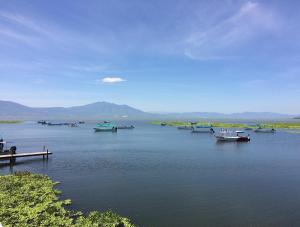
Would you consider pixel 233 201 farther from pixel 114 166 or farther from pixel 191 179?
pixel 114 166

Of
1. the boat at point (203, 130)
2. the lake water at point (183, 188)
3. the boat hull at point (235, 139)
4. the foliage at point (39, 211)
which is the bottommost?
the lake water at point (183, 188)

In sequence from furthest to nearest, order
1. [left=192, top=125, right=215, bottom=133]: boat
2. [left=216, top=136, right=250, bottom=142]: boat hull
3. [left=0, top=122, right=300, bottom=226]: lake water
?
[left=192, top=125, right=215, bottom=133]: boat < [left=216, top=136, right=250, bottom=142]: boat hull < [left=0, top=122, right=300, bottom=226]: lake water

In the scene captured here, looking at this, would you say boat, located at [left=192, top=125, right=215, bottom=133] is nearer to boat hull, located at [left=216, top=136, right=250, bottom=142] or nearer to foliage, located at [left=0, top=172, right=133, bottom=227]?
boat hull, located at [left=216, top=136, right=250, bottom=142]

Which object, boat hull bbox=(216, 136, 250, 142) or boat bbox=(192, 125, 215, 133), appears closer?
boat hull bbox=(216, 136, 250, 142)

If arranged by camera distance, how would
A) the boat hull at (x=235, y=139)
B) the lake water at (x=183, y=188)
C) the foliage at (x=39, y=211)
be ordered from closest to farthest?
the foliage at (x=39, y=211) → the lake water at (x=183, y=188) → the boat hull at (x=235, y=139)

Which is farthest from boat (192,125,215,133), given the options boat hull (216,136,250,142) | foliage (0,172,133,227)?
foliage (0,172,133,227)

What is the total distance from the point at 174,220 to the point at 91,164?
29.3m

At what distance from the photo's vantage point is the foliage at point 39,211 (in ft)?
70.5

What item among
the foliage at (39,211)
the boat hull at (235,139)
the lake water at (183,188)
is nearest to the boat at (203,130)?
the boat hull at (235,139)

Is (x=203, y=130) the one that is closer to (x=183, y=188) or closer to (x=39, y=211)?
(x=183, y=188)

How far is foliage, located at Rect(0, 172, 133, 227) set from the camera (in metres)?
21.5

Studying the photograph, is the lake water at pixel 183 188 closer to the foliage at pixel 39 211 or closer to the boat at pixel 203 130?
the foliage at pixel 39 211

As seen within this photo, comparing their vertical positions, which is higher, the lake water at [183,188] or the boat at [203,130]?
the boat at [203,130]

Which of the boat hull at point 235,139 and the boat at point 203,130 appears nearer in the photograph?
the boat hull at point 235,139
